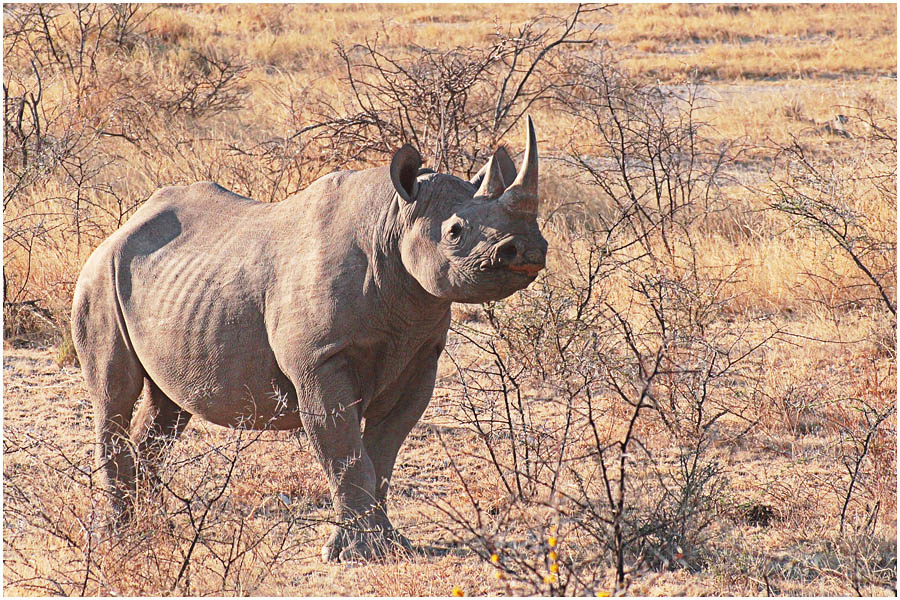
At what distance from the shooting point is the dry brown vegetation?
535 centimetres

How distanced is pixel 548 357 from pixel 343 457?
3077 mm

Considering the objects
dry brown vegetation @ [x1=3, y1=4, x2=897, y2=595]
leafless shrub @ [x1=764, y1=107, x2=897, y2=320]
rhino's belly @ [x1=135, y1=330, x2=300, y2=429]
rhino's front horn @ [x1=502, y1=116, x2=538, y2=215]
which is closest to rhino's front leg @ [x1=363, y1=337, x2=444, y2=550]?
dry brown vegetation @ [x1=3, y1=4, x2=897, y2=595]

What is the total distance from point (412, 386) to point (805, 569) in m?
1.99

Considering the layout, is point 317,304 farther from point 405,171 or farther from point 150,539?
point 150,539

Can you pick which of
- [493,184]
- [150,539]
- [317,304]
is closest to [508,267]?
[493,184]

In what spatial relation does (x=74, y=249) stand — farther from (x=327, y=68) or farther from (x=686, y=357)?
(x=327, y=68)

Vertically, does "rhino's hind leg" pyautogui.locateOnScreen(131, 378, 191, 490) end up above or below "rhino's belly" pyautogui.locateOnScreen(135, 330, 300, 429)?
below

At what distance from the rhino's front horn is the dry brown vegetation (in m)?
0.90

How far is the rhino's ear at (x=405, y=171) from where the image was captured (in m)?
5.01

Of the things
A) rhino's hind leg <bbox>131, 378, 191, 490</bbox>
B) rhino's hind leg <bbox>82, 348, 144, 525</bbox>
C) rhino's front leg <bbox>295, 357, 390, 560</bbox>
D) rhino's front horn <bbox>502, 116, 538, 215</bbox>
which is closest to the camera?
rhino's front horn <bbox>502, 116, 538, 215</bbox>

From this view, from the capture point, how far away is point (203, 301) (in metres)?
5.42

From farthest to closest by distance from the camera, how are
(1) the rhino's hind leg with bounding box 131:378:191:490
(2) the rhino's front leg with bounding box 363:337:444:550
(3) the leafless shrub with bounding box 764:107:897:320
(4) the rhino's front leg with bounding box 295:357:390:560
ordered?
(3) the leafless shrub with bounding box 764:107:897:320, (1) the rhino's hind leg with bounding box 131:378:191:490, (2) the rhino's front leg with bounding box 363:337:444:550, (4) the rhino's front leg with bounding box 295:357:390:560

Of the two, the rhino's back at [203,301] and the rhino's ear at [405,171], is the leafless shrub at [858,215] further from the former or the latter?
the rhino's back at [203,301]

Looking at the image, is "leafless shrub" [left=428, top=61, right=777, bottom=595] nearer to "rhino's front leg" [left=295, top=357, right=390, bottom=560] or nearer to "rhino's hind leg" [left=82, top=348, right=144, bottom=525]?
"rhino's front leg" [left=295, top=357, right=390, bottom=560]
